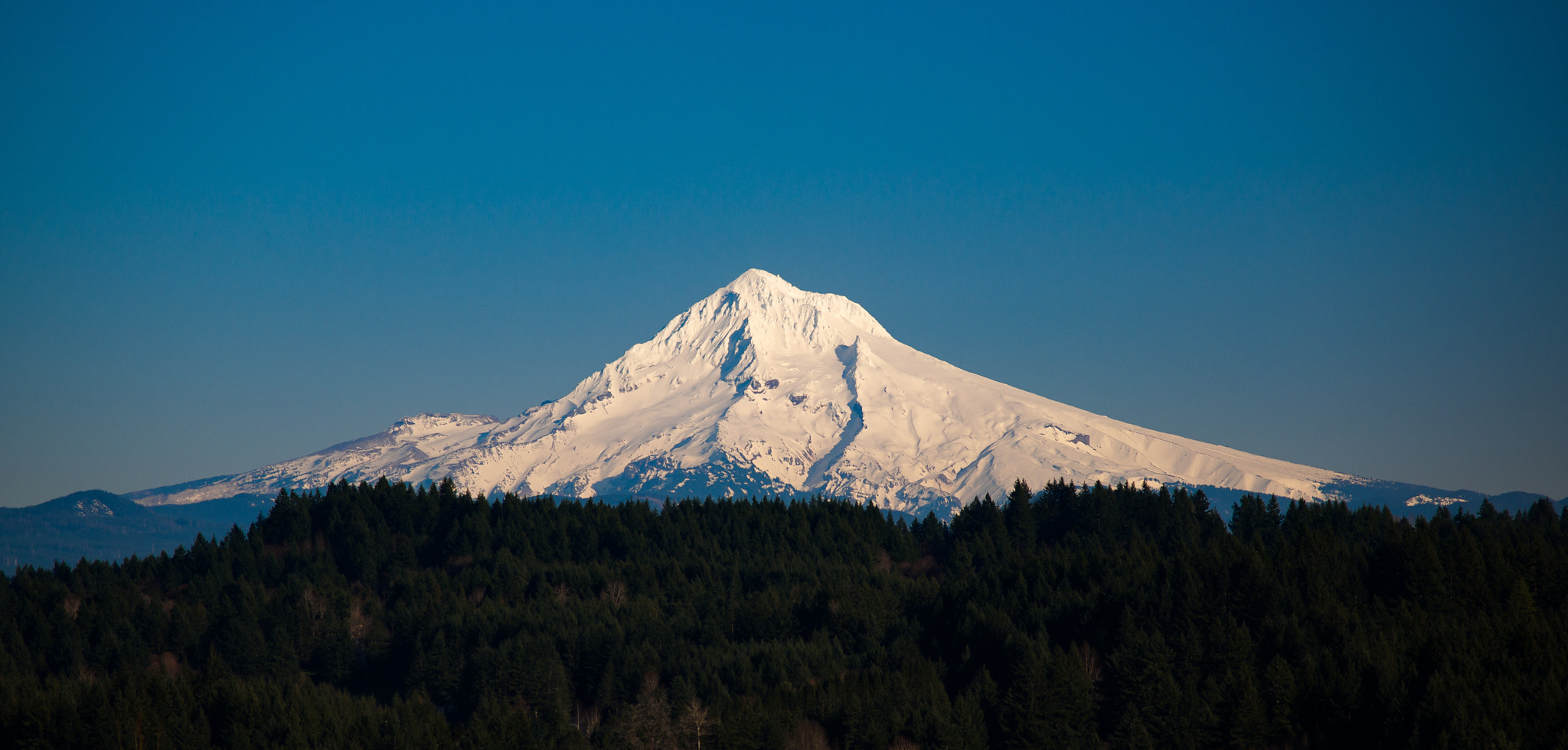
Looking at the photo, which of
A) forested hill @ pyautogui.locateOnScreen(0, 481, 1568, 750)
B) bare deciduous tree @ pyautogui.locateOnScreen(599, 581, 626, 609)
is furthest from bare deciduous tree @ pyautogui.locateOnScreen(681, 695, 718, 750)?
bare deciduous tree @ pyautogui.locateOnScreen(599, 581, 626, 609)

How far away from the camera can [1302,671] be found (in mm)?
94750

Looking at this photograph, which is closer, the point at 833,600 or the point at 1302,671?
the point at 1302,671

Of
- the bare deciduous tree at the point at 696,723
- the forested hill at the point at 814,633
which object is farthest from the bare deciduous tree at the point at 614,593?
the bare deciduous tree at the point at 696,723

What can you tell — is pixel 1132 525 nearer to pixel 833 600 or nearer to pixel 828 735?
pixel 833 600

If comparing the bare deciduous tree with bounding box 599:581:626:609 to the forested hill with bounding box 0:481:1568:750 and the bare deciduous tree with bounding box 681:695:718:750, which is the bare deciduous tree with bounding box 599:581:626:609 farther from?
the bare deciduous tree with bounding box 681:695:718:750

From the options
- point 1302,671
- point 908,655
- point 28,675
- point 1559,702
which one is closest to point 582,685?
point 908,655

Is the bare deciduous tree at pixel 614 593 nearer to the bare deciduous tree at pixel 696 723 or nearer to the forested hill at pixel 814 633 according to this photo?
the forested hill at pixel 814 633

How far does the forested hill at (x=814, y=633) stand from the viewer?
9200 centimetres

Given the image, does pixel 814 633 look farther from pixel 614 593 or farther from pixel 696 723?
pixel 614 593

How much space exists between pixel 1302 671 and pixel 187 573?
111 m

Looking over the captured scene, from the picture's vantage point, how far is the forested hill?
302ft

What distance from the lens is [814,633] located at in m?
119

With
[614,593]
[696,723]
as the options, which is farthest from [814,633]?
[614,593]

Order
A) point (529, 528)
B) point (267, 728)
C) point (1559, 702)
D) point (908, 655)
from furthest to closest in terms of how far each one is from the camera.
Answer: point (529, 528) → point (908, 655) → point (267, 728) → point (1559, 702)
